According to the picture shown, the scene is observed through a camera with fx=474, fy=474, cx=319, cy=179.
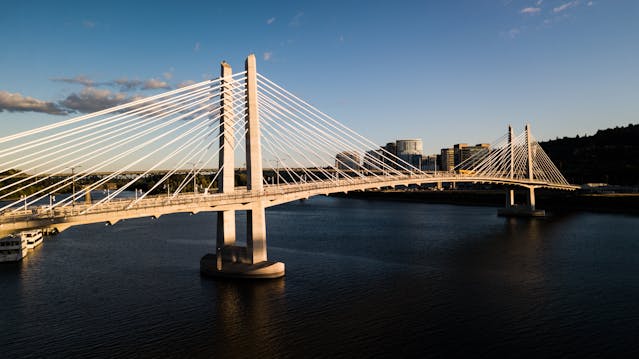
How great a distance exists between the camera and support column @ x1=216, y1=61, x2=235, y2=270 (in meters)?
32.4

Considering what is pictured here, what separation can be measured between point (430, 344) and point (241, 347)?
832cm

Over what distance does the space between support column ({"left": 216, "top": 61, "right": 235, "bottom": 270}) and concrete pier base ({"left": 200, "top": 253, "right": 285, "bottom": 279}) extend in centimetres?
47

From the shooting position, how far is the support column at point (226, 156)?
32.4 m

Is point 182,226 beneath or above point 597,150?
beneath

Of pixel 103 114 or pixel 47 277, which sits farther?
pixel 47 277

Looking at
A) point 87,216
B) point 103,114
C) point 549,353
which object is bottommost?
point 549,353

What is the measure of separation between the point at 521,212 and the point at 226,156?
5935 cm

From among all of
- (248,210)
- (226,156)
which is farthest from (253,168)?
(248,210)

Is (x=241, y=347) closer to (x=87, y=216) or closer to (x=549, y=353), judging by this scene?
(x=87, y=216)

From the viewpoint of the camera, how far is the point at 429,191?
124m

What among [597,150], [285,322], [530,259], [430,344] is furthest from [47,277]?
[597,150]

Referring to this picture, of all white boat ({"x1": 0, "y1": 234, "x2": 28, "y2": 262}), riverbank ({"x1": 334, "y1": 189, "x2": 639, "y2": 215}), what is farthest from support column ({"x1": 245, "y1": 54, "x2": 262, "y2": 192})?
riverbank ({"x1": 334, "y1": 189, "x2": 639, "y2": 215})

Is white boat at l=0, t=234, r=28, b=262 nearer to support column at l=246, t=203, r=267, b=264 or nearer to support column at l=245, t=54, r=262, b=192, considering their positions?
support column at l=246, t=203, r=267, b=264

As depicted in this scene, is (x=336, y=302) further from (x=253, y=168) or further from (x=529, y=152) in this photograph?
(x=529, y=152)
